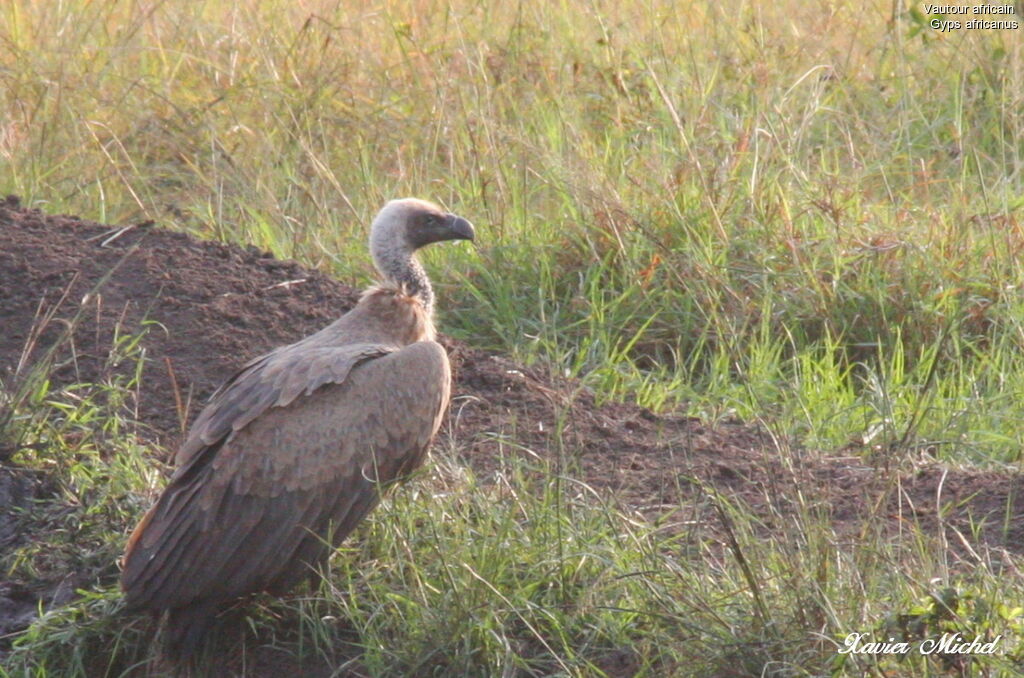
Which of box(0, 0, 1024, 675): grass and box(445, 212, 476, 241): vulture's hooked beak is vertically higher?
box(445, 212, 476, 241): vulture's hooked beak

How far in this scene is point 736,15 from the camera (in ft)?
25.3

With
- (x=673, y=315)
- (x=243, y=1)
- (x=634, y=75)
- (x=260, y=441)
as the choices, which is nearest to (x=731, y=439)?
(x=673, y=315)

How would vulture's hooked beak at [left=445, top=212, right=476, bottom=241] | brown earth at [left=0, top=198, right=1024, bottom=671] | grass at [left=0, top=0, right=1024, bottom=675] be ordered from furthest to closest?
vulture's hooked beak at [left=445, top=212, right=476, bottom=241] < brown earth at [left=0, top=198, right=1024, bottom=671] < grass at [left=0, top=0, right=1024, bottom=675]

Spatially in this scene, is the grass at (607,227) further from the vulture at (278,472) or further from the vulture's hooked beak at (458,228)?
the vulture's hooked beak at (458,228)

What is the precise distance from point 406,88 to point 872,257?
2.82 m

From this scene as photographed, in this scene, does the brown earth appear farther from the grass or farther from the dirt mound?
the grass

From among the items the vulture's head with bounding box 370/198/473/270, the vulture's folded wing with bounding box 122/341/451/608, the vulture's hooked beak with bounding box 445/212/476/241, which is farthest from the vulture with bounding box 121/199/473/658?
the vulture's hooked beak with bounding box 445/212/476/241

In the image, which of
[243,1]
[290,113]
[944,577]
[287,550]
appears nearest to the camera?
[944,577]

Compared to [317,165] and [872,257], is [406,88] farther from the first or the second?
[872,257]

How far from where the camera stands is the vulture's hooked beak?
5000mm

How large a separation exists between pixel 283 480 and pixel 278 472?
2 cm

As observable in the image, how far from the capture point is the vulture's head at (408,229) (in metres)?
4.90

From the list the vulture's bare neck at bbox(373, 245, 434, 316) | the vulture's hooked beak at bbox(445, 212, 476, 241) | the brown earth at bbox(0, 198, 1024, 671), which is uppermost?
the vulture's hooked beak at bbox(445, 212, 476, 241)

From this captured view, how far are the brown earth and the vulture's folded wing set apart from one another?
0.29 meters
